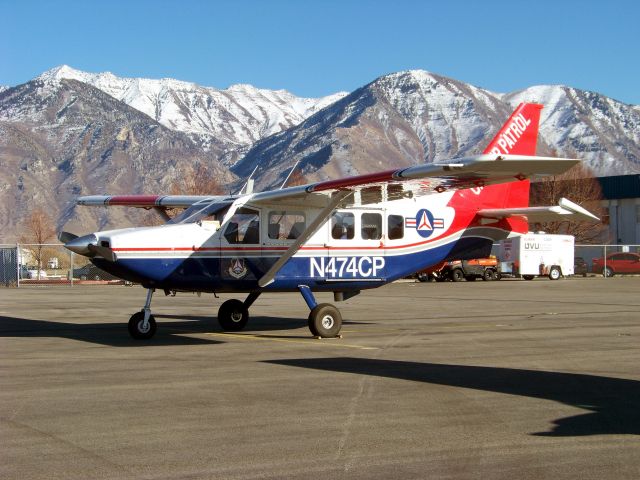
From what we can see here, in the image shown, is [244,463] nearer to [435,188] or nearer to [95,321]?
[435,188]

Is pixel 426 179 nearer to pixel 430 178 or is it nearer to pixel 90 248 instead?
pixel 430 178

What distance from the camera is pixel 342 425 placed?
790 cm

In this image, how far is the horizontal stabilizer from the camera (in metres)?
16.8

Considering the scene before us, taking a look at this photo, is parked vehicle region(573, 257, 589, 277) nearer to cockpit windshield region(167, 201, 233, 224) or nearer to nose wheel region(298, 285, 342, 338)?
nose wheel region(298, 285, 342, 338)

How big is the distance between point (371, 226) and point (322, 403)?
7995mm

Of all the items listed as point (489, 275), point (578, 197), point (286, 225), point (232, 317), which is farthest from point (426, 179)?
point (578, 197)

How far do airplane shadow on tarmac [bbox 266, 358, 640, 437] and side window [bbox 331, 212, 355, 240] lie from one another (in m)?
4.20

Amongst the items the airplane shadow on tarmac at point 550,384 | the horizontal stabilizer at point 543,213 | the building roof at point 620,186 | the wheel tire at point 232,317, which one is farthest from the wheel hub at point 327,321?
the building roof at point 620,186

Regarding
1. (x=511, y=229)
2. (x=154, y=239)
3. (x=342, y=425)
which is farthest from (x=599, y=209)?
(x=342, y=425)

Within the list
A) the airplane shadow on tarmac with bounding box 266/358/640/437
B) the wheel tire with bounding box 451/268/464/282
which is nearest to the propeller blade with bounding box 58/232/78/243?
the airplane shadow on tarmac with bounding box 266/358/640/437

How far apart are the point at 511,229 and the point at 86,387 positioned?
35.1ft

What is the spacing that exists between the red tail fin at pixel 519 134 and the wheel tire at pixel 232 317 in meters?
5.83

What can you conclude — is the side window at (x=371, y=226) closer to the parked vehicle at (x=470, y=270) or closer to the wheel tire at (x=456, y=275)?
the parked vehicle at (x=470, y=270)

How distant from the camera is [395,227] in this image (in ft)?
55.5
